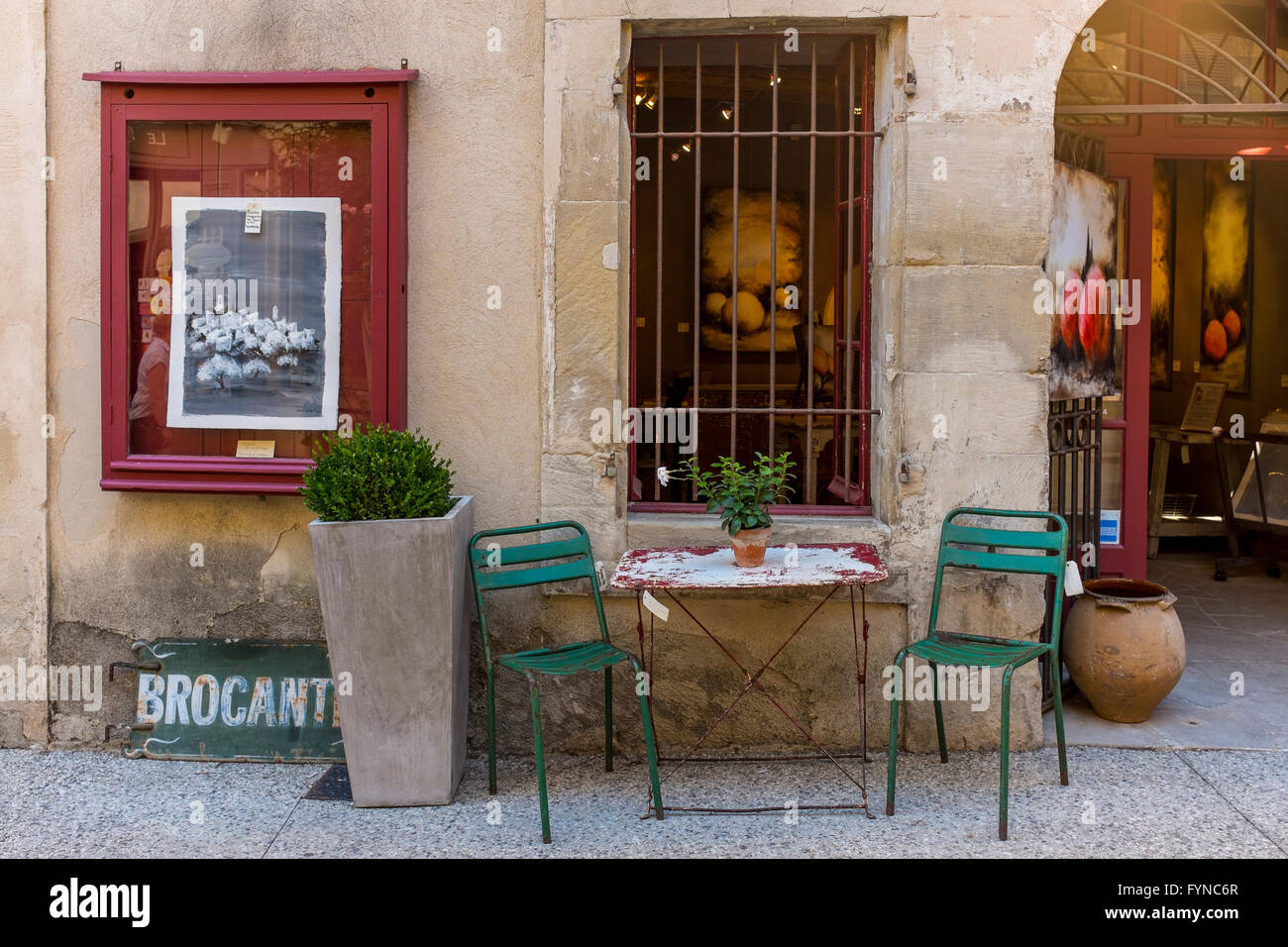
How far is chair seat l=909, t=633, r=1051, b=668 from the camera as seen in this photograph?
14.9 feet

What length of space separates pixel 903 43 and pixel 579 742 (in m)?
3.04

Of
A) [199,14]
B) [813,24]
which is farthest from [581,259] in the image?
[199,14]

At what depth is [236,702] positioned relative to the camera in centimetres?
530

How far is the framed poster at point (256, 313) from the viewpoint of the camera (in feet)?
17.4

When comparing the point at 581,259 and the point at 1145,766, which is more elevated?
the point at 581,259

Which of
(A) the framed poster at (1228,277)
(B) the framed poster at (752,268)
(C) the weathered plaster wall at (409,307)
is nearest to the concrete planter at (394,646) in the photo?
(C) the weathered plaster wall at (409,307)

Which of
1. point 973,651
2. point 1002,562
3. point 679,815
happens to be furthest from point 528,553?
point 1002,562

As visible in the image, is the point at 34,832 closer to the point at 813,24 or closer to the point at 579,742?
the point at 579,742

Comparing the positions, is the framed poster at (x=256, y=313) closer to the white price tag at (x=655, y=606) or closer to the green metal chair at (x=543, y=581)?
the green metal chair at (x=543, y=581)

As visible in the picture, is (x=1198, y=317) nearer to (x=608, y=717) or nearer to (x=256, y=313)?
(x=608, y=717)

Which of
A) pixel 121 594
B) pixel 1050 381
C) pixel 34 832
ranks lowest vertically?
pixel 34 832

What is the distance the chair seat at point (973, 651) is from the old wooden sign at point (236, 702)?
2.32 m

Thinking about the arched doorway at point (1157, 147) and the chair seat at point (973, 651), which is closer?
the chair seat at point (973, 651)

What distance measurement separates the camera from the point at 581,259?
518 centimetres
